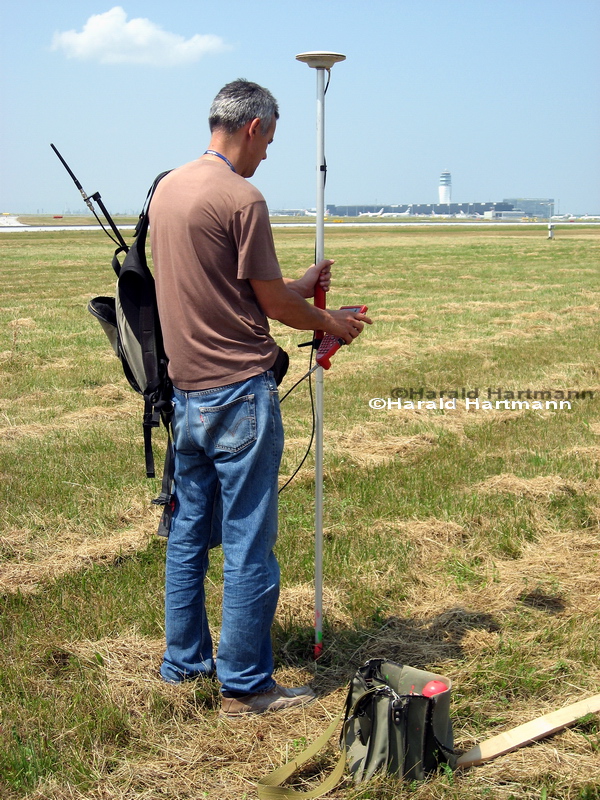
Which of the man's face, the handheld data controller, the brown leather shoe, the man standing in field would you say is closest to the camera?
the man standing in field

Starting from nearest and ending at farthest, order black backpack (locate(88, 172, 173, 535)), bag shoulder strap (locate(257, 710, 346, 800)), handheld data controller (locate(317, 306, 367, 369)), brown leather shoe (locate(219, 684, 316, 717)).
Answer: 1. bag shoulder strap (locate(257, 710, 346, 800))
2. black backpack (locate(88, 172, 173, 535))
3. brown leather shoe (locate(219, 684, 316, 717))
4. handheld data controller (locate(317, 306, 367, 369))

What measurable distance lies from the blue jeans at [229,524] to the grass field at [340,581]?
0.25 meters

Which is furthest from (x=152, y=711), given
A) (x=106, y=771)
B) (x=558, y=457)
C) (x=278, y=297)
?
(x=558, y=457)

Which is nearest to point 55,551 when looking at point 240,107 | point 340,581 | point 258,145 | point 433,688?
point 340,581

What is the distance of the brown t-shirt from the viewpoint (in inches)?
116

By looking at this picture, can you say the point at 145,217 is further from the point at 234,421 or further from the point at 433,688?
the point at 433,688

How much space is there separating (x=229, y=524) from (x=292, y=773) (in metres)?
0.95

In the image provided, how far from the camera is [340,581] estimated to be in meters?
4.64

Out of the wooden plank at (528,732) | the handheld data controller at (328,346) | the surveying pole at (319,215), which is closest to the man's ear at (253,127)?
the surveying pole at (319,215)

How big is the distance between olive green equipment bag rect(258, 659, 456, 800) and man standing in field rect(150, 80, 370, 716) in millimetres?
453

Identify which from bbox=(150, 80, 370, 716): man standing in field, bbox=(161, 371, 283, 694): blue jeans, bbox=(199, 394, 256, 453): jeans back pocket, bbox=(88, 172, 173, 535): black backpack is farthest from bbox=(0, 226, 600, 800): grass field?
bbox=(88, 172, 173, 535): black backpack

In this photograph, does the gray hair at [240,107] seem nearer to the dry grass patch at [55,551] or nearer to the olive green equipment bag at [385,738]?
the olive green equipment bag at [385,738]

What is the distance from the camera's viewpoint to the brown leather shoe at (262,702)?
11.0ft

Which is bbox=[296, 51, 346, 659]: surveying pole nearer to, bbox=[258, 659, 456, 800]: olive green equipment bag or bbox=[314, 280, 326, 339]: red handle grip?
bbox=[314, 280, 326, 339]: red handle grip
